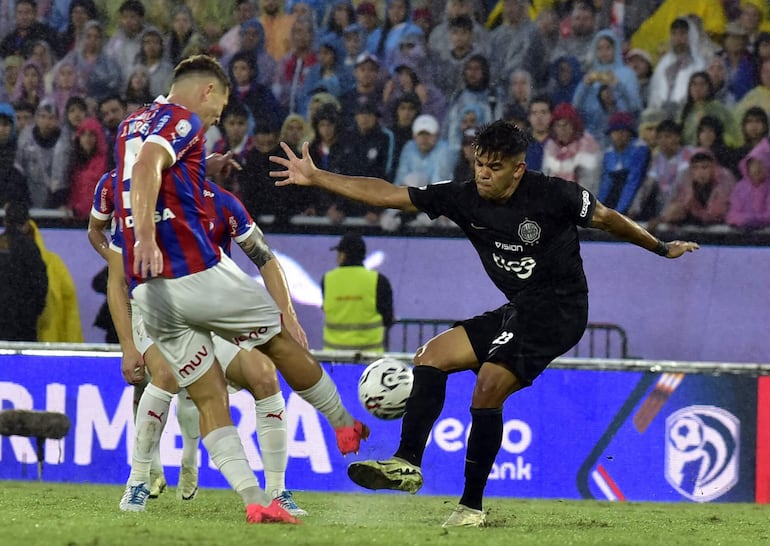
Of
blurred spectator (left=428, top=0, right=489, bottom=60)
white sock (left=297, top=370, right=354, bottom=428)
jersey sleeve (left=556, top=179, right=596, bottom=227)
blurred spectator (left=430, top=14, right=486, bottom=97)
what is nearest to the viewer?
white sock (left=297, top=370, right=354, bottom=428)

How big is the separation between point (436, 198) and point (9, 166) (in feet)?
25.3

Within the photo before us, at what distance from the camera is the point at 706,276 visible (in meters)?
11.4

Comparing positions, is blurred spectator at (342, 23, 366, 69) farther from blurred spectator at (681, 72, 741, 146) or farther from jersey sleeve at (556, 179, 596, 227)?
jersey sleeve at (556, 179, 596, 227)

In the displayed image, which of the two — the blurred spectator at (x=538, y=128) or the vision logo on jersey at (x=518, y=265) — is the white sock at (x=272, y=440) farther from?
the blurred spectator at (x=538, y=128)

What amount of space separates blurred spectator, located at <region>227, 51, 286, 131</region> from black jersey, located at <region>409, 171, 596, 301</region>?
6814mm

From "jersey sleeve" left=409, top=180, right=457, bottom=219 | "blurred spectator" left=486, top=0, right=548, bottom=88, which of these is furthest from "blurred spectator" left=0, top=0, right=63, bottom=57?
"jersey sleeve" left=409, top=180, right=457, bottom=219

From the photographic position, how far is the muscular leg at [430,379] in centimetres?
568

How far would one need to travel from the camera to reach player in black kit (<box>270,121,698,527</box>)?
5723 mm

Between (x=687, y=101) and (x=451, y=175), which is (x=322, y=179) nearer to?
(x=451, y=175)

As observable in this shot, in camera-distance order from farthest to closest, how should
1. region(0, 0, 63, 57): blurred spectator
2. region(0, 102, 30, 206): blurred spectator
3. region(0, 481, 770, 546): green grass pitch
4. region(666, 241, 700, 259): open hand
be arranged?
region(0, 0, 63, 57): blurred spectator
region(0, 102, 30, 206): blurred spectator
region(666, 241, 700, 259): open hand
region(0, 481, 770, 546): green grass pitch

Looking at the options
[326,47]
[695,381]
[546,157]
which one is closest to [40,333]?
[326,47]

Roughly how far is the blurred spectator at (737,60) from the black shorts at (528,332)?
7.03 m

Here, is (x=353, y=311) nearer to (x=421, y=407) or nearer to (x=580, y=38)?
(x=580, y=38)

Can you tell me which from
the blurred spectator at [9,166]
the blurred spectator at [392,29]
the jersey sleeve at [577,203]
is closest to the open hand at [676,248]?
the jersey sleeve at [577,203]
